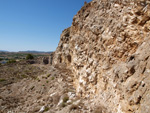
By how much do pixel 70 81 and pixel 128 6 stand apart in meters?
9.18

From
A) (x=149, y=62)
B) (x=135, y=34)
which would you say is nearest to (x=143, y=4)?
(x=135, y=34)

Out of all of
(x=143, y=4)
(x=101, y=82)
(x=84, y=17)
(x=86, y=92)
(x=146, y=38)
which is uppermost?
(x=84, y=17)

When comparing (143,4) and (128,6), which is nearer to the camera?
(143,4)

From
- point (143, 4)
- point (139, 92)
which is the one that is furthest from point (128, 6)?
point (139, 92)

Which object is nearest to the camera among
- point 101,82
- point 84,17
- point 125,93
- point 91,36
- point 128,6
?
point 125,93

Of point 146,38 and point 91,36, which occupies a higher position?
point 91,36

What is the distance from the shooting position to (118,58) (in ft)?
21.1

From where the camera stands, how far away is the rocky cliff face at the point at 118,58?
4562mm

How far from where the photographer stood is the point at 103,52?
7.50 metres

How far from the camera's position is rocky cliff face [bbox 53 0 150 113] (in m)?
4.56

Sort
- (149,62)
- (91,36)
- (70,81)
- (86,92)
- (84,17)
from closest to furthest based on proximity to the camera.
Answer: (149,62), (86,92), (91,36), (84,17), (70,81)

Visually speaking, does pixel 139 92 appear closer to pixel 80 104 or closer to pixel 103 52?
pixel 103 52

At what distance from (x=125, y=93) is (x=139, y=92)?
768 mm

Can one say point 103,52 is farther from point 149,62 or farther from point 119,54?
point 149,62
